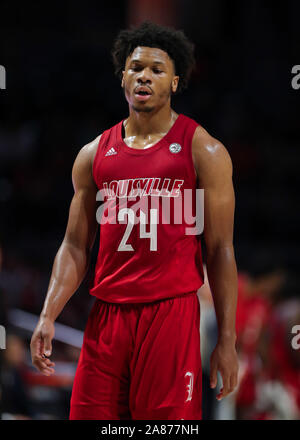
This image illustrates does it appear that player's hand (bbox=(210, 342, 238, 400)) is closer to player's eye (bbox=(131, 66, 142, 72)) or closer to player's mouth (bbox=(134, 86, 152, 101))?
player's mouth (bbox=(134, 86, 152, 101))

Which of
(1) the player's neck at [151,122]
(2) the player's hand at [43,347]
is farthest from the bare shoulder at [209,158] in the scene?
(2) the player's hand at [43,347]

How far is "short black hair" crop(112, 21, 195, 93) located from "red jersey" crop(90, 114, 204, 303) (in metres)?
0.33

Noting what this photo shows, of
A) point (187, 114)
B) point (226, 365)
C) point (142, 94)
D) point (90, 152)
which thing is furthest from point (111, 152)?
point (187, 114)

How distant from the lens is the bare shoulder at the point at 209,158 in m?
2.55

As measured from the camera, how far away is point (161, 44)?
2682 mm

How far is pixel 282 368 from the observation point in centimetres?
507

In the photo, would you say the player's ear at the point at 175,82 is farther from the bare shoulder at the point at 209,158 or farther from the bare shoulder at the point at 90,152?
the bare shoulder at the point at 90,152

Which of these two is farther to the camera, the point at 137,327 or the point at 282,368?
the point at 282,368

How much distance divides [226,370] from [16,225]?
609 centimetres

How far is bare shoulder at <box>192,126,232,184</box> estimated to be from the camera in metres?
2.55

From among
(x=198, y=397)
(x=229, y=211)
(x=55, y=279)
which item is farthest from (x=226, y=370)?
(x=55, y=279)
